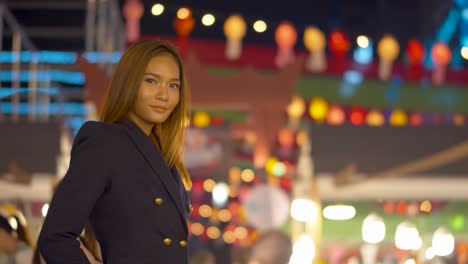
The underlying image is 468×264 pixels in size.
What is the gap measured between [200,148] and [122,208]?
26.8 ft

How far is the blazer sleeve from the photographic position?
1396 mm

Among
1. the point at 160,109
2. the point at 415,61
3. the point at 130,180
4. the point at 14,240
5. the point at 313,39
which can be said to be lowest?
the point at 14,240

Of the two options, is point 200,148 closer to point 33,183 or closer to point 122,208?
point 33,183

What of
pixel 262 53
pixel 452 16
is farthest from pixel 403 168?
pixel 452 16

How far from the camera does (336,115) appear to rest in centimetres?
1001

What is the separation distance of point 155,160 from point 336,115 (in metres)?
8.59

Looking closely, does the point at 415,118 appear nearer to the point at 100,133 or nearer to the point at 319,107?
the point at 319,107

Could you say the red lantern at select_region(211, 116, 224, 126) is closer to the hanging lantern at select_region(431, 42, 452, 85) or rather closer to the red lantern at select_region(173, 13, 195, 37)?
the red lantern at select_region(173, 13, 195, 37)

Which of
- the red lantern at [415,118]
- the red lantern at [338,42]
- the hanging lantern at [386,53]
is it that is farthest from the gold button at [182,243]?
the red lantern at [415,118]

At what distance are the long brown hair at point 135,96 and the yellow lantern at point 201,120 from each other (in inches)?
305

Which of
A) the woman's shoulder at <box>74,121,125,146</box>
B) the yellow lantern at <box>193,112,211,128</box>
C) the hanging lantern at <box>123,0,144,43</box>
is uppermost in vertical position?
the hanging lantern at <box>123,0,144,43</box>

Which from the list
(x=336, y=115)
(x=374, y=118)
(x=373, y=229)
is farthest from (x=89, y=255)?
(x=374, y=118)

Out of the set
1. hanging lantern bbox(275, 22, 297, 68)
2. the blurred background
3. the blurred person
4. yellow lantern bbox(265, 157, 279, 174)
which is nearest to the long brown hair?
the blurred person

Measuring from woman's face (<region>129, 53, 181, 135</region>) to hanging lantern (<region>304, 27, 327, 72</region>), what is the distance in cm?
780
